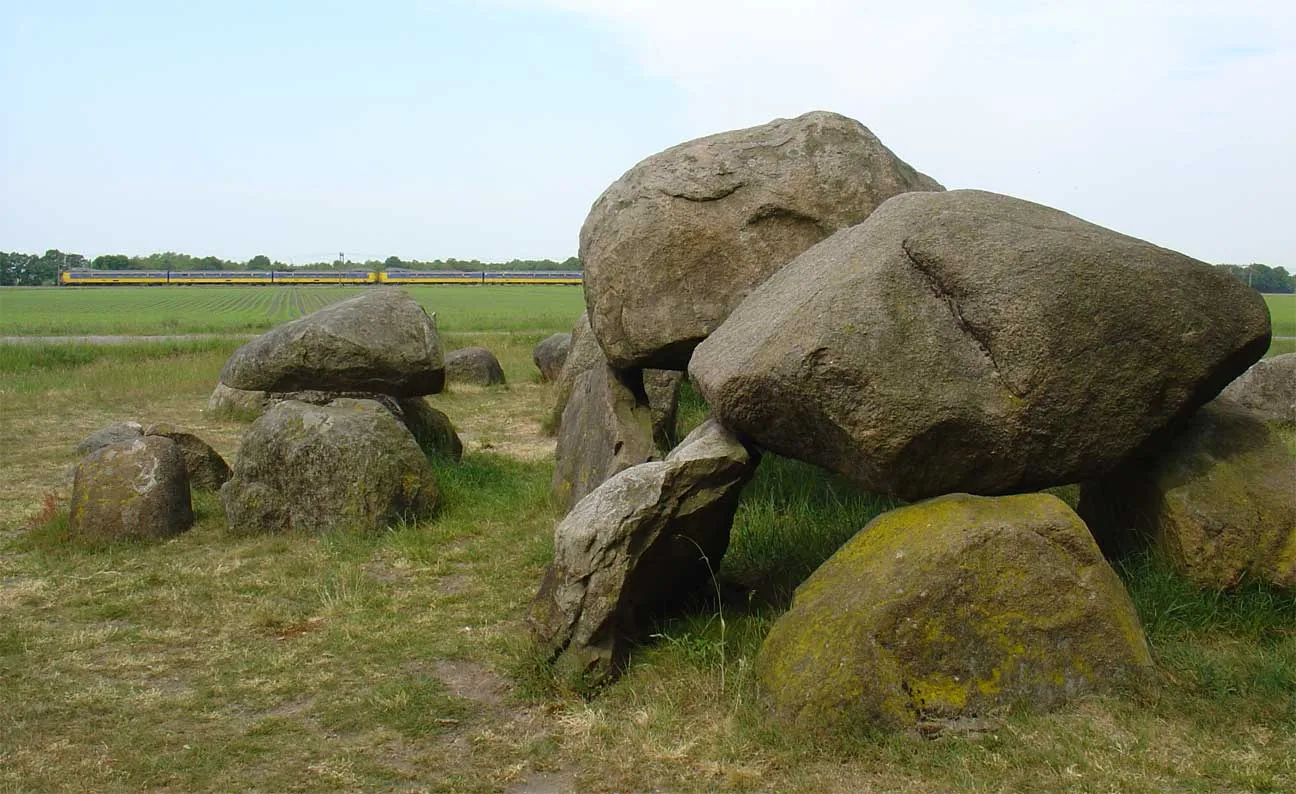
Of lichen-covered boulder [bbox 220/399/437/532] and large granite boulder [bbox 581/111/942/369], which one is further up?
large granite boulder [bbox 581/111/942/369]

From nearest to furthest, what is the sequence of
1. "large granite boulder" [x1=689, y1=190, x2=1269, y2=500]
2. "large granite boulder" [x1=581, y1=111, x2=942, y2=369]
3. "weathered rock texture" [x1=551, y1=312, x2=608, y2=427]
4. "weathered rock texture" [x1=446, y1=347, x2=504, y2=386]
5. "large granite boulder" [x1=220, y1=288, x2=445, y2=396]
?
"large granite boulder" [x1=689, y1=190, x2=1269, y2=500] < "large granite boulder" [x1=581, y1=111, x2=942, y2=369] < "large granite boulder" [x1=220, y1=288, x2=445, y2=396] < "weathered rock texture" [x1=551, y1=312, x2=608, y2=427] < "weathered rock texture" [x1=446, y1=347, x2=504, y2=386]

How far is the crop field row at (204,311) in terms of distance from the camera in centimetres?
3650

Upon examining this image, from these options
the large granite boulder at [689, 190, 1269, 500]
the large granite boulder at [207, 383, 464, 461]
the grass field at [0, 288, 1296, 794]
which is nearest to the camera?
the grass field at [0, 288, 1296, 794]

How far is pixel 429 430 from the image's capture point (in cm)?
1180

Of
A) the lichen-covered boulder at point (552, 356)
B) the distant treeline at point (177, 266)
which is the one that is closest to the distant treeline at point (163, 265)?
the distant treeline at point (177, 266)

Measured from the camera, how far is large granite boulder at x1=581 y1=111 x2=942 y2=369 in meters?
8.12

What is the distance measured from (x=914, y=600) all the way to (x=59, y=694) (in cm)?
412

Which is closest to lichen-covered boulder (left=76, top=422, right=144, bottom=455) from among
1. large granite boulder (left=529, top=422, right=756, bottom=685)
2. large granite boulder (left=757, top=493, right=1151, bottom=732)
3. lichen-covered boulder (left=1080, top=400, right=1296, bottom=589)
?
large granite boulder (left=529, top=422, right=756, bottom=685)

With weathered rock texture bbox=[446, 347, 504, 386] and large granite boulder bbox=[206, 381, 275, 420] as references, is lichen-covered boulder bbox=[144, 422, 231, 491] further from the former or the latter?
weathered rock texture bbox=[446, 347, 504, 386]

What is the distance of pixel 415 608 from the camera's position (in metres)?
7.14

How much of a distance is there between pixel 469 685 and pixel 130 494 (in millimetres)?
4165

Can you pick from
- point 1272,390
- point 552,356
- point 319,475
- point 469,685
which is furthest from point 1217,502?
point 552,356

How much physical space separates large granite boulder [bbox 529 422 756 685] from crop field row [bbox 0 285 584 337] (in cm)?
1923

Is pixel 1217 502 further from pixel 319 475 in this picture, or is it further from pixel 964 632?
pixel 319 475
